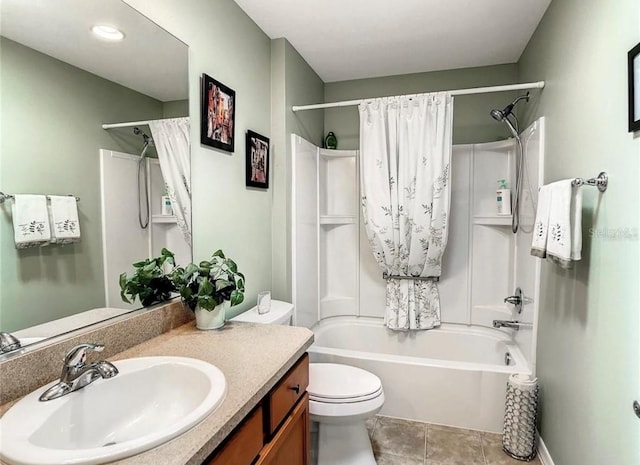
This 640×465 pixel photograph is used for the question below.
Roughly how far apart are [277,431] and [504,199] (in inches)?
91.3

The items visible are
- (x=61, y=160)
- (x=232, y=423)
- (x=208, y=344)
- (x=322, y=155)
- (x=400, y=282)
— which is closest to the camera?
(x=232, y=423)

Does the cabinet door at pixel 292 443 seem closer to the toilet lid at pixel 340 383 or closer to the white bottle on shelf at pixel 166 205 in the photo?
the toilet lid at pixel 340 383

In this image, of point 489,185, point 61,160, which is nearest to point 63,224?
point 61,160

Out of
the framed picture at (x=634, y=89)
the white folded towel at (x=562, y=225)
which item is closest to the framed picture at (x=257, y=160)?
the white folded towel at (x=562, y=225)

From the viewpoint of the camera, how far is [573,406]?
1.57 meters

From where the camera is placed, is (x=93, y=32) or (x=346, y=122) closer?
(x=93, y=32)

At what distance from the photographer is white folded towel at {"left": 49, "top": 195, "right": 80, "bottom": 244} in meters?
1.03

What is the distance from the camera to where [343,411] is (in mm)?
1722

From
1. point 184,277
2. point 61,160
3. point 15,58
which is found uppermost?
point 15,58

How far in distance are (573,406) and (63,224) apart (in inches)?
83.6

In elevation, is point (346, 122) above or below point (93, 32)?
above

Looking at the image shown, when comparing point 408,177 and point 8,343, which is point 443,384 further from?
point 8,343

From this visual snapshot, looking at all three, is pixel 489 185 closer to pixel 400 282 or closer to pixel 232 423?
pixel 400 282

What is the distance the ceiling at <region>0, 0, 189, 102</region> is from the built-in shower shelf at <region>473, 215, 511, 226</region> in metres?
2.33
